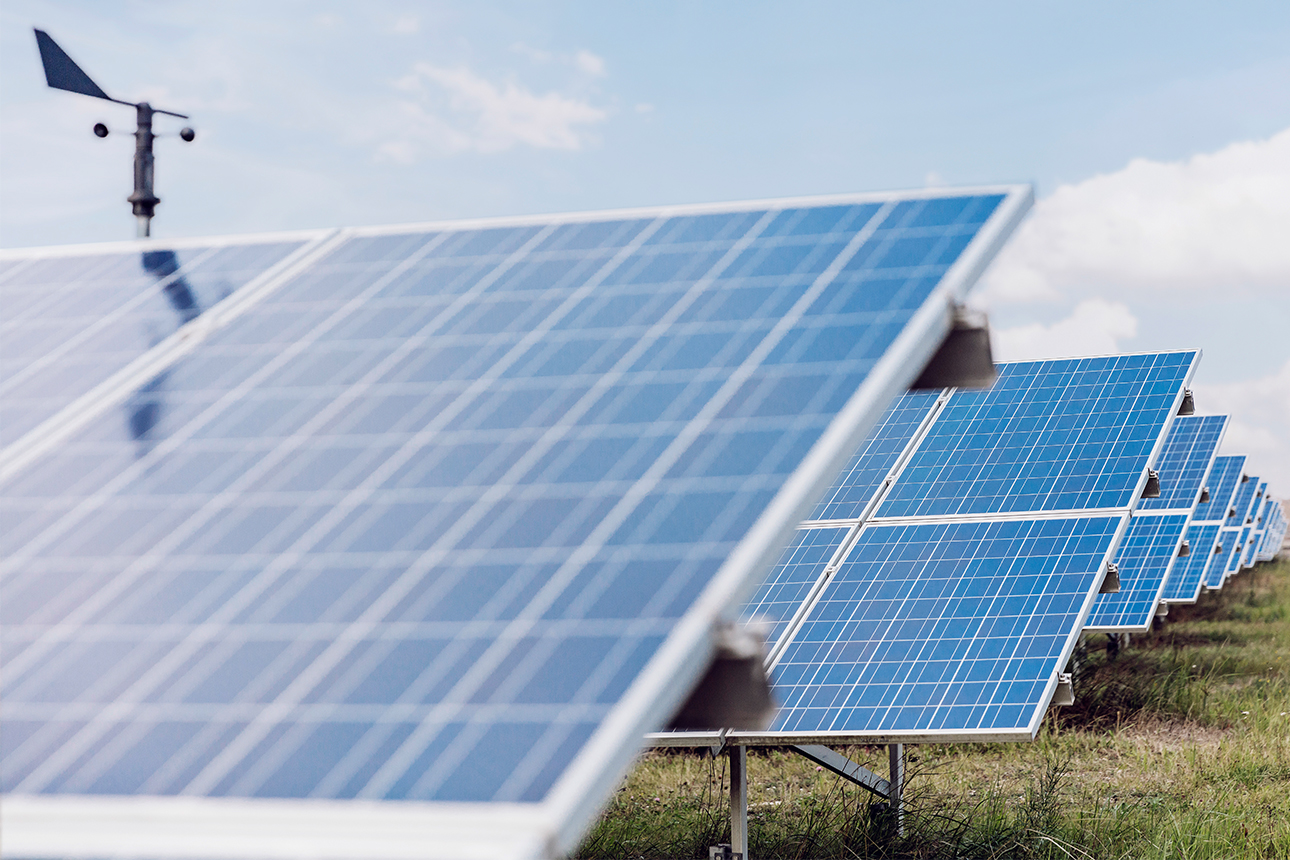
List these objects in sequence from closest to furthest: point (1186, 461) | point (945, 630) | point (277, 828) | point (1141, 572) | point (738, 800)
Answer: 1. point (277, 828)
2. point (738, 800)
3. point (945, 630)
4. point (1141, 572)
5. point (1186, 461)

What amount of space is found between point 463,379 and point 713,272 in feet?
3.79

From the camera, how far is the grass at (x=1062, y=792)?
10469mm

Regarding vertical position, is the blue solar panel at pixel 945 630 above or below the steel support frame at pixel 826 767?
above

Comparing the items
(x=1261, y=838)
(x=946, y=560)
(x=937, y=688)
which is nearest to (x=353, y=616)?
(x=937, y=688)

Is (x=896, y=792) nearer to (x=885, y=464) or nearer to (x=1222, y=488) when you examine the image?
(x=885, y=464)

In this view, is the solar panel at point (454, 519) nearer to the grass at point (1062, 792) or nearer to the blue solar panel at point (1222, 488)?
the grass at point (1062, 792)

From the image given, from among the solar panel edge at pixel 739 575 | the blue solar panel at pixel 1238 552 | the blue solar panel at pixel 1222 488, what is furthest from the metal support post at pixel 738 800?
the blue solar panel at pixel 1238 552

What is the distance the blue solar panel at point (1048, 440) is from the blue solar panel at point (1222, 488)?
704 inches

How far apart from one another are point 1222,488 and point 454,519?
34.8m

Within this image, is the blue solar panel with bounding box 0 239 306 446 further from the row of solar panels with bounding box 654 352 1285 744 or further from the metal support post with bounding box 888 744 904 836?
the metal support post with bounding box 888 744 904 836

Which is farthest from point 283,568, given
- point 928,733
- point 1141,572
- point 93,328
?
point 1141,572

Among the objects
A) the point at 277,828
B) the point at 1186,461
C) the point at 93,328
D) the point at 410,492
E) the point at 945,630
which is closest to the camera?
the point at 277,828

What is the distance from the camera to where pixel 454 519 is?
395 cm

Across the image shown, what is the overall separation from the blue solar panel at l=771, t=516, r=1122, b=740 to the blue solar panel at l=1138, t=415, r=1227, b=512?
1120 centimetres
